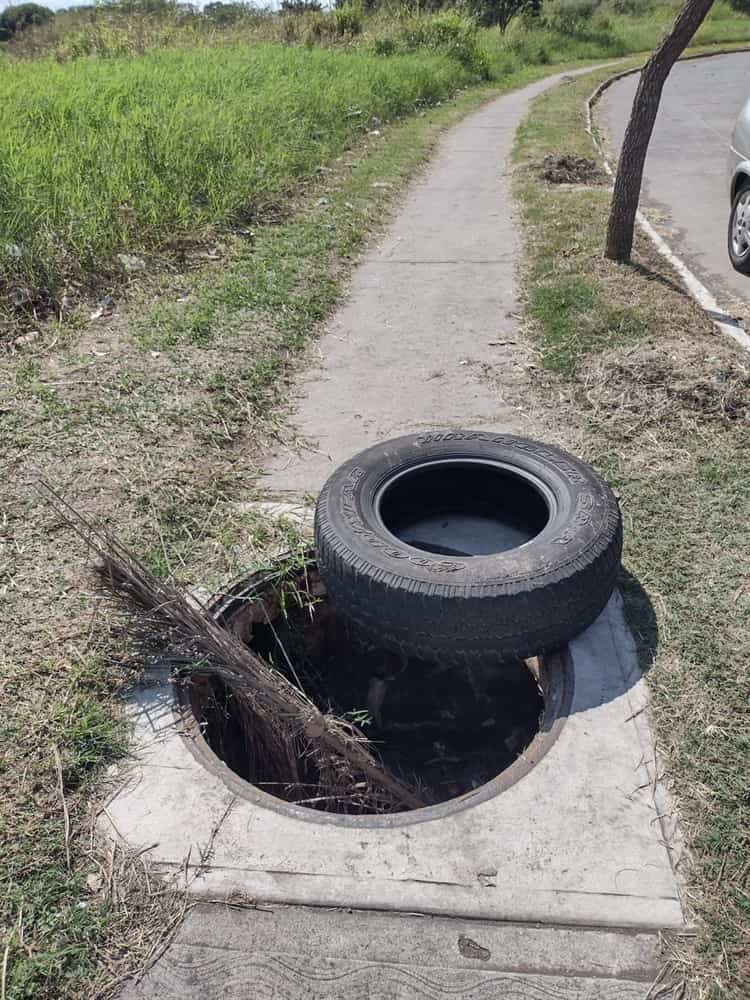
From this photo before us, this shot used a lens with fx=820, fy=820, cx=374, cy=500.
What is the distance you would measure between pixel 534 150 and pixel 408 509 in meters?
9.41

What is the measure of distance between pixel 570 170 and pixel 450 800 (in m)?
9.10

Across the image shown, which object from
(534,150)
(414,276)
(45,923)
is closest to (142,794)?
(45,923)

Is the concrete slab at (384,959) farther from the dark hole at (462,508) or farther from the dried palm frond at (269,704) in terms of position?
the dark hole at (462,508)

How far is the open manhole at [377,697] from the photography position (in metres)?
3.21

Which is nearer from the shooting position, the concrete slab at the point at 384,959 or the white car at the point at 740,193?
the concrete slab at the point at 384,959

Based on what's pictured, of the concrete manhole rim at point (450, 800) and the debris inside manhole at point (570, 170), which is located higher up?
the debris inside manhole at point (570, 170)

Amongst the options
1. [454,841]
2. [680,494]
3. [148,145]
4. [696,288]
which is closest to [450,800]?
[454,841]

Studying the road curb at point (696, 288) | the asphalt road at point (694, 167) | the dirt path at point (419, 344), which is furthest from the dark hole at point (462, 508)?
the asphalt road at point (694, 167)

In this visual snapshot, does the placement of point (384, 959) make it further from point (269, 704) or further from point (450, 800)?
point (269, 704)

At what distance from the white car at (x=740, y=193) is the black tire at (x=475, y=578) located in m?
4.67

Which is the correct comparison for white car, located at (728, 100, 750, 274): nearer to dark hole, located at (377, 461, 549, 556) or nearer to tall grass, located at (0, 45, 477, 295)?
tall grass, located at (0, 45, 477, 295)

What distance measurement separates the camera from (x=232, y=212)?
791 centimetres

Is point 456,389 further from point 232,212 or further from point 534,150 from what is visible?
point 534,150

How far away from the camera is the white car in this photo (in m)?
6.79
